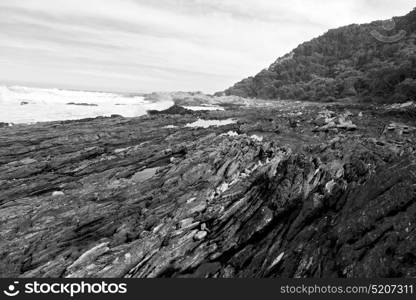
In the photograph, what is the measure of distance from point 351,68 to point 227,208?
Result: 257ft

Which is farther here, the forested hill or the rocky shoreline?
the forested hill

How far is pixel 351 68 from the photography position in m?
84.8

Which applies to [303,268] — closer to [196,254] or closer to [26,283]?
[196,254]

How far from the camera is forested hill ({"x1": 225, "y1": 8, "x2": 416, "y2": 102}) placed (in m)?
49.6

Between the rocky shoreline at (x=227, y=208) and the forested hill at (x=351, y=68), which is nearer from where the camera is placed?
the rocky shoreline at (x=227, y=208)

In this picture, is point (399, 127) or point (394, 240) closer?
point (394, 240)

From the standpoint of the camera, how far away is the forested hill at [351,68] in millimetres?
49594

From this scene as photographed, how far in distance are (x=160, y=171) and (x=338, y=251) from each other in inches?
527

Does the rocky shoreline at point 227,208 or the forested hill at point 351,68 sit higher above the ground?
the forested hill at point 351,68

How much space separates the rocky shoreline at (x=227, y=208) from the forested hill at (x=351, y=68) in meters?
25.0

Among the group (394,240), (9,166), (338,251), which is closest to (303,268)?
(338,251)

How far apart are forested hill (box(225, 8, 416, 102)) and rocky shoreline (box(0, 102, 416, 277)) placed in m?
25.0

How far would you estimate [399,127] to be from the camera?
25.2 m

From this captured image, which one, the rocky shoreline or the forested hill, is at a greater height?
the forested hill
